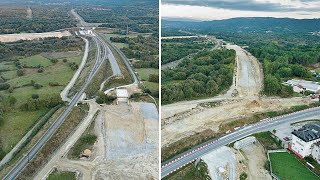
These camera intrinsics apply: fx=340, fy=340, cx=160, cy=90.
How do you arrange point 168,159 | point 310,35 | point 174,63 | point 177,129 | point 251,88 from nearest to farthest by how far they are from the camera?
point 168,159
point 177,129
point 251,88
point 174,63
point 310,35

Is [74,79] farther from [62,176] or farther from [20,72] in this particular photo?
[62,176]

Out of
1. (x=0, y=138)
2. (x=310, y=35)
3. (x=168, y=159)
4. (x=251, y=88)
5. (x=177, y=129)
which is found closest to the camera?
(x=168, y=159)

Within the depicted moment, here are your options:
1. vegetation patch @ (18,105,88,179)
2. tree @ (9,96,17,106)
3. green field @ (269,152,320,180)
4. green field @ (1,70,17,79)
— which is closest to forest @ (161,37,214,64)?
green field @ (1,70,17,79)

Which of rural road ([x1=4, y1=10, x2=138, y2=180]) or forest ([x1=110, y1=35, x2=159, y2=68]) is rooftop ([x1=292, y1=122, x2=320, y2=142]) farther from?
forest ([x1=110, y1=35, x2=159, y2=68])

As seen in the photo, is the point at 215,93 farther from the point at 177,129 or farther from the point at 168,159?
the point at 168,159

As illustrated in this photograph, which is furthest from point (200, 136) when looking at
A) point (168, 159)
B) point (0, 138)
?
point (0, 138)

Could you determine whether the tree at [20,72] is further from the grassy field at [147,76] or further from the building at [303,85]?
the building at [303,85]
